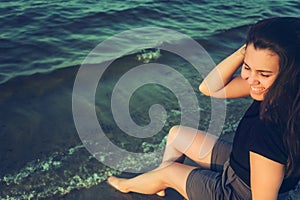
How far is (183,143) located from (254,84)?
1227 millimetres

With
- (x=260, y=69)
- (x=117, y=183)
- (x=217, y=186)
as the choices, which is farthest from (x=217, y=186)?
(x=117, y=183)

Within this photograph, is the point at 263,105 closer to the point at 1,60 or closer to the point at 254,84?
the point at 254,84

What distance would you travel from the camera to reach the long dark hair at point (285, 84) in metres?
2.34

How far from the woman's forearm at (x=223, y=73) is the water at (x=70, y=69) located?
147 cm

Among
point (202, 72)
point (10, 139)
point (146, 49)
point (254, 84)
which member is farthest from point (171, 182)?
point (146, 49)

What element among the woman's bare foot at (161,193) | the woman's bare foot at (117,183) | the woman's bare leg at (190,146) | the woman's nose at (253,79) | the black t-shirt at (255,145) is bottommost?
the woman's bare foot at (117,183)

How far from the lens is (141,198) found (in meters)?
3.83

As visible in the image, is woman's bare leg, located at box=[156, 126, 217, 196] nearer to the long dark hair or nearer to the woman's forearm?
the woman's forearm

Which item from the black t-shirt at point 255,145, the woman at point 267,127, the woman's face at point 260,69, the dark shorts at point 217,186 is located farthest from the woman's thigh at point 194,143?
the woman's face at point 260,69

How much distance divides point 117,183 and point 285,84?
2.29 meters

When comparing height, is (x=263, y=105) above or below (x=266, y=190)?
above

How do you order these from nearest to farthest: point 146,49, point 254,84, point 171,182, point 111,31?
1. point 254,84
2. point 171,182
3. point 146,49
4. point 111,31

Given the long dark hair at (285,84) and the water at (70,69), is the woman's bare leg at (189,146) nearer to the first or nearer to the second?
the water at (70,69)

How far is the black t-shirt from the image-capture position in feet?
7.82
